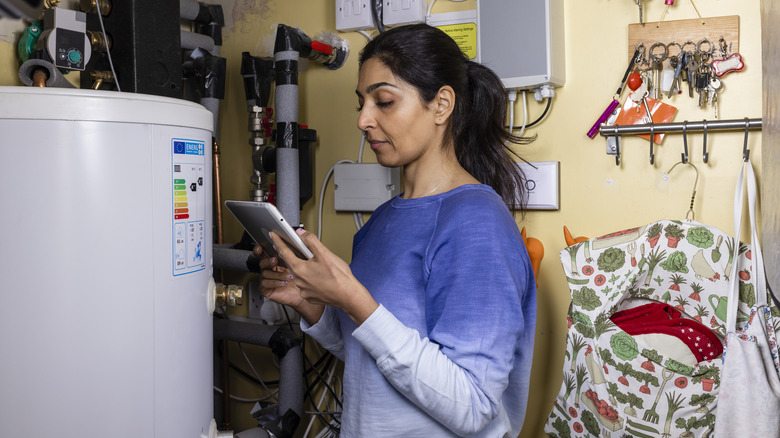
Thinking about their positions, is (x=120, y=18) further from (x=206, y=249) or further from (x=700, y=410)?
(x=700, y=410)

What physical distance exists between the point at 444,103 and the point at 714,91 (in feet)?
2.07

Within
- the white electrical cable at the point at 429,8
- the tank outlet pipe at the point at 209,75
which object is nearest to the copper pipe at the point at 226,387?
the tank outlet pipe at the point at 209,75

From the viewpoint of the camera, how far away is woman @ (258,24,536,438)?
917mm

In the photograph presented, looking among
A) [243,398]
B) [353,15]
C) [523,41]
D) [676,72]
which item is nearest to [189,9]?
[353,15]

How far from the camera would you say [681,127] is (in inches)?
54.4

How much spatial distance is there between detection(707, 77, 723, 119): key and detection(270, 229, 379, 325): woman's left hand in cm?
92

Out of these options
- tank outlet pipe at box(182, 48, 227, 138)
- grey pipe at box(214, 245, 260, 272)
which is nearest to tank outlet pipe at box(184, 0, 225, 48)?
tank outlet pipe at box(182, 48, 227, 138)

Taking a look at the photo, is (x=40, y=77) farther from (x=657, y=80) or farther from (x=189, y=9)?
(x=657, y=80)

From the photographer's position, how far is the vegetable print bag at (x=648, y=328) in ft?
4.09

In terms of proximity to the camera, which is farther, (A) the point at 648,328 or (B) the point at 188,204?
(A) the point at 648,328

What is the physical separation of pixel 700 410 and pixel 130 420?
1.01 m

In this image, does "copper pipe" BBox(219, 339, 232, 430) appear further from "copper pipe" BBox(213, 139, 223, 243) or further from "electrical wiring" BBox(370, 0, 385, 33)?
"electrical wiring" BBox(370, 0, 385, 33)

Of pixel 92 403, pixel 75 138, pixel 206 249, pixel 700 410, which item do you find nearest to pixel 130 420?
pixel 92 403

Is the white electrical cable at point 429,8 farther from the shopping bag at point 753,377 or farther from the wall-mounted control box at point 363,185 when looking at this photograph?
the shopping bag at point 753,377
